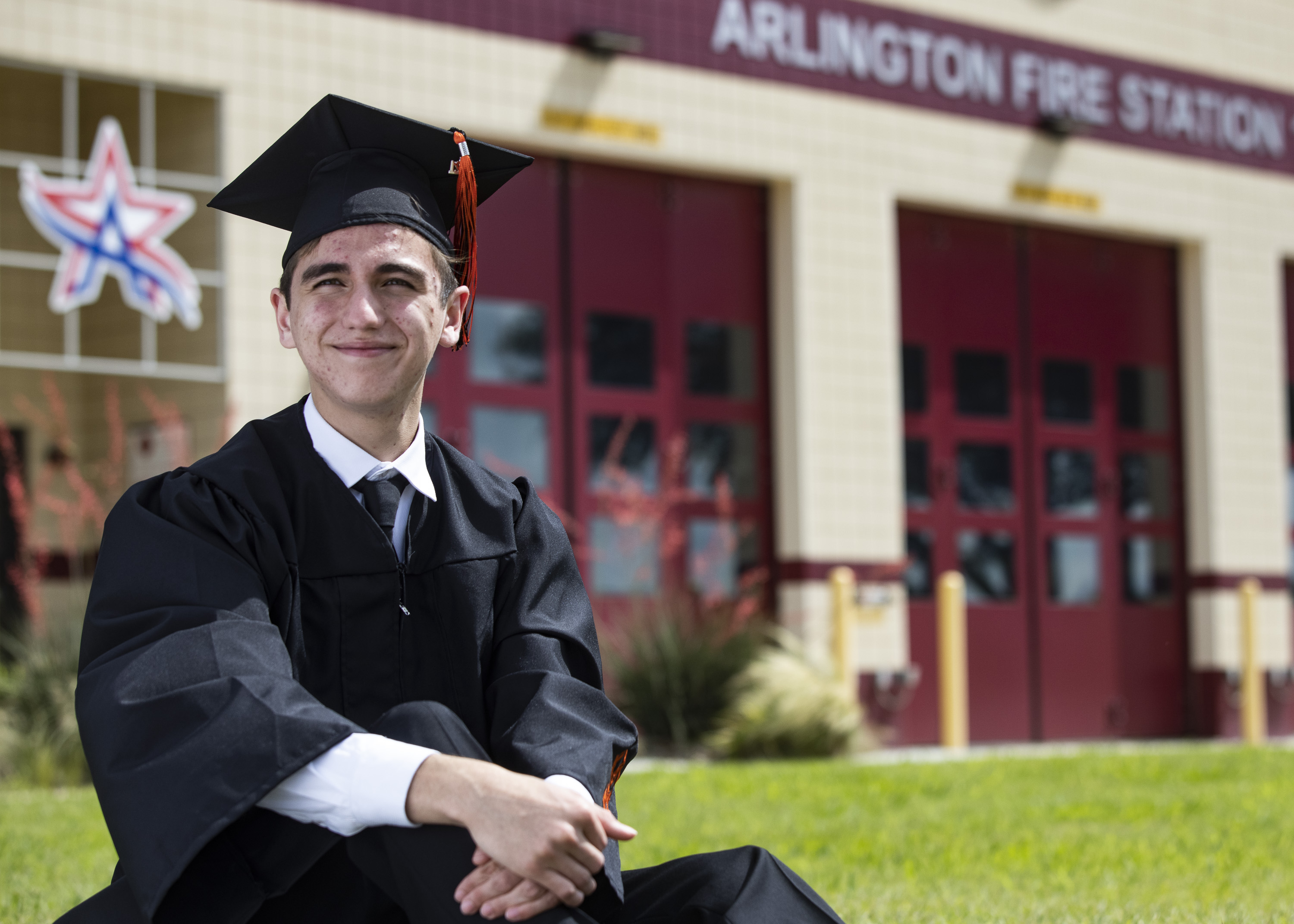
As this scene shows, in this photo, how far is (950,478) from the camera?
1189 cm

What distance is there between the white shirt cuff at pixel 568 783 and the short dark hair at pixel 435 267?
825 millimetres

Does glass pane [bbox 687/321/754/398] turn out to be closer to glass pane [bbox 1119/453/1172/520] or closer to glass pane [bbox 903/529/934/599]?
glass pane [bbox 903/529/934/599]

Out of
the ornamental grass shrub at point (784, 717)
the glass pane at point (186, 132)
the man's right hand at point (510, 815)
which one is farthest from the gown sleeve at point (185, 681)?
the glass pane at point (186, 132)

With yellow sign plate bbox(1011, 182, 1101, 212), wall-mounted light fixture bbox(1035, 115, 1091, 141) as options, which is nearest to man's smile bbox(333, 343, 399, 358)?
yellow sign plate bbox(1011, 182, 1101, 212)

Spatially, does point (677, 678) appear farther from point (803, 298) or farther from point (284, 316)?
point (284, 316)

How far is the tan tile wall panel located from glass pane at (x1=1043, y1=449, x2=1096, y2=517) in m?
1.05

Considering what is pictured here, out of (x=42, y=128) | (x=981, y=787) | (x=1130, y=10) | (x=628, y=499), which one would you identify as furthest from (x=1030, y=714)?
(x=42, y=128)

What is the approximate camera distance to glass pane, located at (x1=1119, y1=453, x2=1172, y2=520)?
1290cm

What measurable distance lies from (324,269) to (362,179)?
0.16 m

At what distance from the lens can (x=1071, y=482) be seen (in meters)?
12.6

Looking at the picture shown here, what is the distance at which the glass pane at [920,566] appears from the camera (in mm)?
11742

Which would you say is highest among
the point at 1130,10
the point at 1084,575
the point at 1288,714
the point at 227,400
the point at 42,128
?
the point at 1130,10

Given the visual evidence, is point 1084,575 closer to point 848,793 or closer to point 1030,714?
point 1030,714

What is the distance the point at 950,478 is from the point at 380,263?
9726 mm
